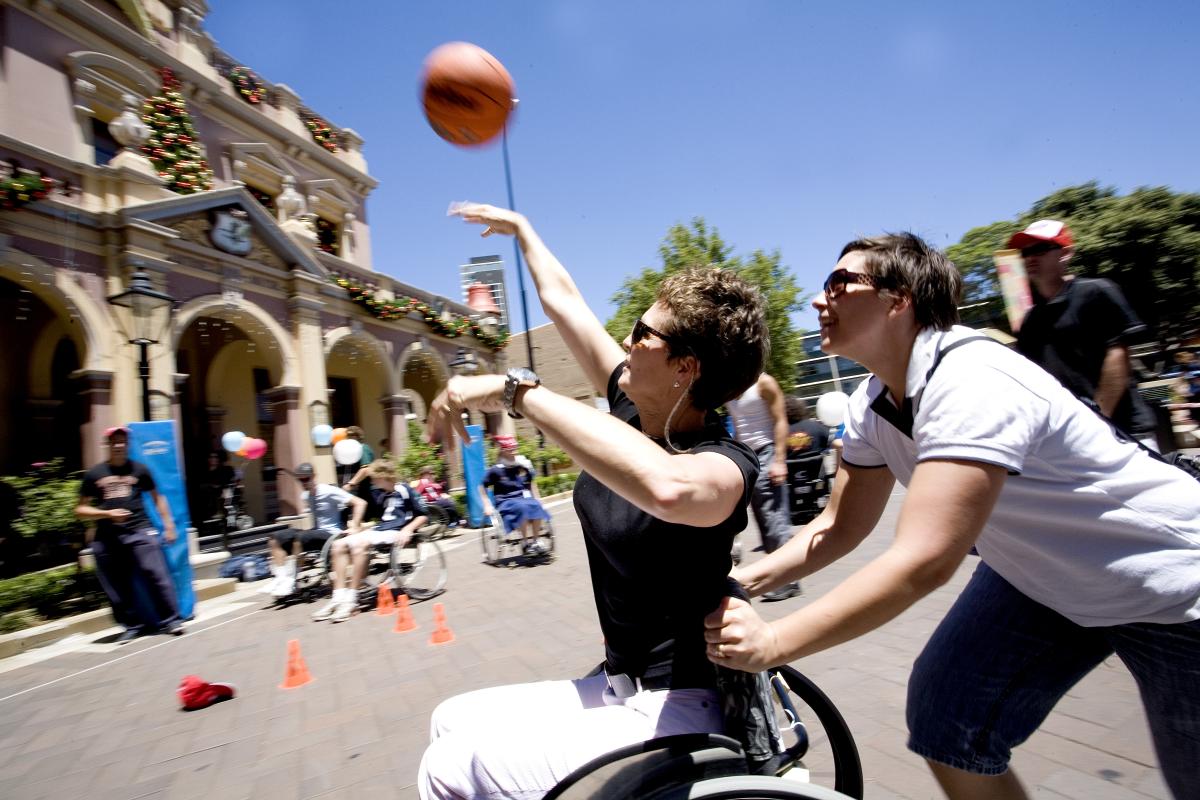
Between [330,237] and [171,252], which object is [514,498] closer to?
[171,252]

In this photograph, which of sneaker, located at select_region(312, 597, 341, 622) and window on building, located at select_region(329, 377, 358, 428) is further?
window on building, located at select_region(329, 377, 358, 428)

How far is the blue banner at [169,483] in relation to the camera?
6.37 metres

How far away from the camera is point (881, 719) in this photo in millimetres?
2709

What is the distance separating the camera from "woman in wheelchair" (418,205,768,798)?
1150mm

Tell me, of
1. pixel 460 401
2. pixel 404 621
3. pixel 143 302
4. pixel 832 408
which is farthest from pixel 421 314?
pixel 460 401

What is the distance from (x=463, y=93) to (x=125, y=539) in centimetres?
590

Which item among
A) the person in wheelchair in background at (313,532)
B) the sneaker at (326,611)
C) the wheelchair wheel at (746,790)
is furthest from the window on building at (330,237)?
the wheelchair wheel at (746,790)

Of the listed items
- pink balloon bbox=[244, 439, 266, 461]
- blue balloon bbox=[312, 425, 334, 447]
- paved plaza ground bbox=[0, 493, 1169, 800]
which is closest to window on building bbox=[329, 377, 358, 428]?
blue balloon bbox=[312, 425, 334, 447]

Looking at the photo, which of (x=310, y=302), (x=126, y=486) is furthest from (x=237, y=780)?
(x=310, y=302)

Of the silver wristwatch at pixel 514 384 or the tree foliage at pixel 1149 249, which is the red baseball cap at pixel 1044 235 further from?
the tree foliage at pixel 1149 249

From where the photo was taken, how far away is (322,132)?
16875 millimetres

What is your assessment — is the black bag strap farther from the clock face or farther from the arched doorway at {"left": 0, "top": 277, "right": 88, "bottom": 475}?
the arched doorway at {"left": 0, "top": 277, "right": 88, "bottom": 475}

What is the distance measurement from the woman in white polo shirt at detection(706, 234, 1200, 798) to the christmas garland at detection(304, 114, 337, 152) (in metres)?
18.8

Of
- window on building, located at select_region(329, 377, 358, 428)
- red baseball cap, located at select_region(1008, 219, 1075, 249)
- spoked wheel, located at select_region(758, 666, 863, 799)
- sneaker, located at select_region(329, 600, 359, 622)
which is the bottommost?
sneaker, located at select_region(329, 600, 359, 622)
